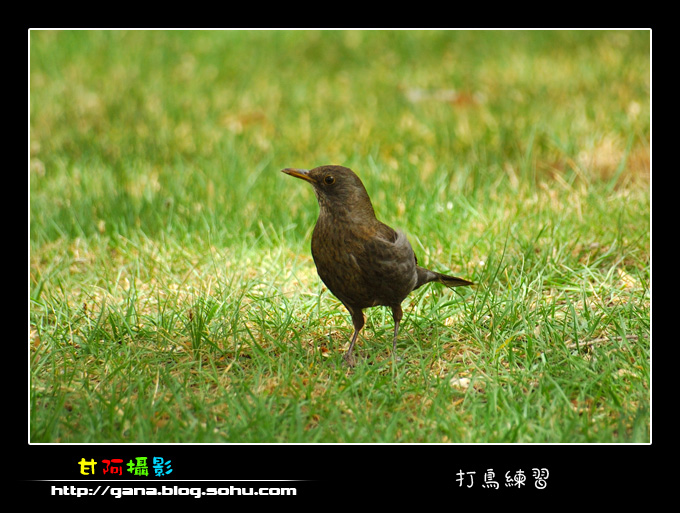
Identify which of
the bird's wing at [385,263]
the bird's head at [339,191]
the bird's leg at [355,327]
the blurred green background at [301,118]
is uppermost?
the blurred green background at [301,118]

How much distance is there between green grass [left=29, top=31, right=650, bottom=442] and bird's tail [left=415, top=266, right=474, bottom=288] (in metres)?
0.13

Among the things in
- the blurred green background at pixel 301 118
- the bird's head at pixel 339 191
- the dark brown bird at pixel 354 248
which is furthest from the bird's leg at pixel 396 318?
the blurred green background at pixel 301 118

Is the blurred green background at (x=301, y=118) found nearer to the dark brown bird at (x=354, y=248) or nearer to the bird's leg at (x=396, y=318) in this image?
the bird's leg at (x=396, y=318)

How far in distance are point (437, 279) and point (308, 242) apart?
119 cm

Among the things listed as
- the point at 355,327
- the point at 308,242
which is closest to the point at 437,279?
the point at 355,327

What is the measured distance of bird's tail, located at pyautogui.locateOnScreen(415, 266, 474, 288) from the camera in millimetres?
3823

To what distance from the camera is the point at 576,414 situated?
3.09 meters

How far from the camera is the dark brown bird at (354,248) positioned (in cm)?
344

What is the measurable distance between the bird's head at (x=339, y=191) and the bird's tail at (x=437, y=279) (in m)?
0.46

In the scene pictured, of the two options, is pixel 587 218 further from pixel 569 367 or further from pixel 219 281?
pixel 219 281

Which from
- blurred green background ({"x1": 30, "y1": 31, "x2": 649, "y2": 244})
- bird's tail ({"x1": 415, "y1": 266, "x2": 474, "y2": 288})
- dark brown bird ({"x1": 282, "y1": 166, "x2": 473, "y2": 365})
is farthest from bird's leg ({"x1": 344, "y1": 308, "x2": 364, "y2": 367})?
blurred green background ({"x1": 30, "y1": 31, "x2": 649, "y2": 244})

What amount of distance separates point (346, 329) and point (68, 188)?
2.96 metres

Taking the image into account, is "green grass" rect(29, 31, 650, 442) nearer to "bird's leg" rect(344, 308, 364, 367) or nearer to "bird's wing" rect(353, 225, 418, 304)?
"bird's leg" rect(344, 308, 364, 367)

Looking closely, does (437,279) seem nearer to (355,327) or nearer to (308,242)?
(355,327)
